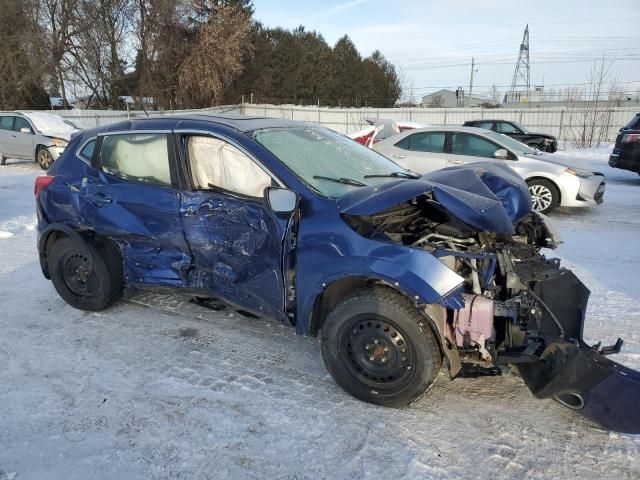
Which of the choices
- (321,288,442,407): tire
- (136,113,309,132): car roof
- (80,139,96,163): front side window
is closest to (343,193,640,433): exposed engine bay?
(321,288,442,407): tire

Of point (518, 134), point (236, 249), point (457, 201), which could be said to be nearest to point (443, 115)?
point (518, 134)

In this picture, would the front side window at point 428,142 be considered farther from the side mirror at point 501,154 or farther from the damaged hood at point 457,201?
the damaged hood at point 457,201

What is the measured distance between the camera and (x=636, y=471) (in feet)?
8.30

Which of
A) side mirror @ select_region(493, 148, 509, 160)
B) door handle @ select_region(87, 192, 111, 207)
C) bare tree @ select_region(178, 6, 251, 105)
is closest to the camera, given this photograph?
door handle @ select_region(87, 192, 111, 207)

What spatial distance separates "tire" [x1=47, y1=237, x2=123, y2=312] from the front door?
35.5 inches

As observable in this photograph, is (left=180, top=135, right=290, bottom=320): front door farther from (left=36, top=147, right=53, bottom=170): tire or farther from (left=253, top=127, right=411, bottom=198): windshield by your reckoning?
(left=36, top=147, right=53, bottom=170): tire

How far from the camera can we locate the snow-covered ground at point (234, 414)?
2.57m

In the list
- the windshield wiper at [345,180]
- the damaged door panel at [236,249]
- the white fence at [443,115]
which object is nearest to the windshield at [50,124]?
the white fence at [443,115]

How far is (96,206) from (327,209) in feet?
7.20

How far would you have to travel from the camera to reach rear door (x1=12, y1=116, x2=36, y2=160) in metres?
14.8

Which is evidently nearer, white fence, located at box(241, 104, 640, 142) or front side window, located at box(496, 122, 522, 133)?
front side window, located at box(496, 122, 522, 133)

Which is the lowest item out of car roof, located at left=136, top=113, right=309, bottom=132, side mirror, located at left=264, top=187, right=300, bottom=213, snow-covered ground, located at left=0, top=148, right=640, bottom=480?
snow-covered ground, located at left=0, top=148, right=640, bottom=480

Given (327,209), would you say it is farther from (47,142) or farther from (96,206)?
(47,142)

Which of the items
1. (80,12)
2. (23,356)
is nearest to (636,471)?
(23,356)
